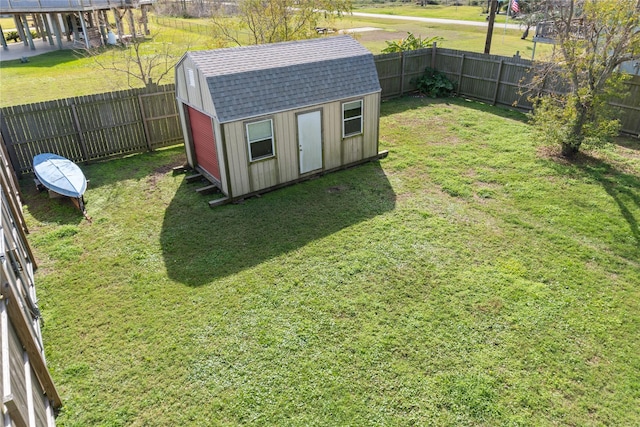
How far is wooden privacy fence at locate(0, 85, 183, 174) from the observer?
11109mm

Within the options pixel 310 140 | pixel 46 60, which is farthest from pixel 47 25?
pixel 310 140

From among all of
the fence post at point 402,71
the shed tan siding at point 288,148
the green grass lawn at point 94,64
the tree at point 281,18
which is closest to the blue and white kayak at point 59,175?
the shed tan siding at point 288,148

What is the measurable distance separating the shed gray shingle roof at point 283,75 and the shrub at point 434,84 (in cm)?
743

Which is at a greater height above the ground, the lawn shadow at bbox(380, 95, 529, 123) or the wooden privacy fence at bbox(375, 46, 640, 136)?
the wooden privacy fence at bbox(375, 46, 640, 136)

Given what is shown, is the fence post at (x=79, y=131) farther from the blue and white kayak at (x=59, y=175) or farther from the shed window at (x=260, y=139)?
the shed window at (x=260, y=139)

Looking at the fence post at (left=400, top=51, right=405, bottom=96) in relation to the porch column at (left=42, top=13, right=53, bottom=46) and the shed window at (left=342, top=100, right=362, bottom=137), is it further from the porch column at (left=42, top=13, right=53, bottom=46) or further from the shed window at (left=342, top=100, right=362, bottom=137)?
the porch column at (left=42, top=13, right=53, bottom=46)

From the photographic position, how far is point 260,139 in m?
10.2

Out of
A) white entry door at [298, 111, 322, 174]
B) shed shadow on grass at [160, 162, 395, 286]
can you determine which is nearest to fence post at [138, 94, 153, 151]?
shed shadow on grass at [160, 162, 395, 286]

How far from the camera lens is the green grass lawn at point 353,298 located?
5520 mm

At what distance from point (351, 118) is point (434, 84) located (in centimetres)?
830

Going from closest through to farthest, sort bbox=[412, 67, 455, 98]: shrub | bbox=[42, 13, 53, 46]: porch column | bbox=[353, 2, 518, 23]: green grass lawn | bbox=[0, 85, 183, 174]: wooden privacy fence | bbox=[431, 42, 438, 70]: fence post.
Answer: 1. bbox=[0, 85, 183, 174]: wooden privacy fence
2. bbox=[412, 67, 455, 98]: shrub
3. bbox=[431, 42, 438, 70]: fence post
4. bbox=[42, 13, 53, 46]: porch column
5. bbox=[353, 2, 518, 23]: green grass lawn

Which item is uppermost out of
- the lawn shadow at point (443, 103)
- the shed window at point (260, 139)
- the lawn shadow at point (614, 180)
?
the shed window at point (260, 139)

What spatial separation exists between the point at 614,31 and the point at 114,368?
13.2m

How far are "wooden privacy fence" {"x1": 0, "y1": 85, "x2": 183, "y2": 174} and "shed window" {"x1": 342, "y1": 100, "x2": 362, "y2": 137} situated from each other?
5507 millimetres
